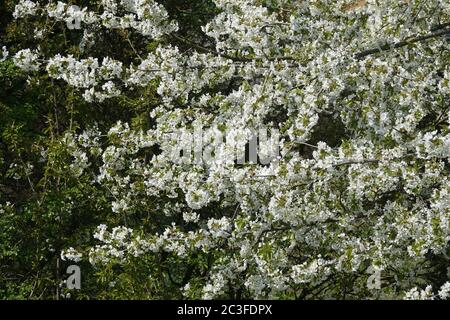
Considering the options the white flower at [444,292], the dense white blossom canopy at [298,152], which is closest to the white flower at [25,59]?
the dense white blossom canopy at [298,152]

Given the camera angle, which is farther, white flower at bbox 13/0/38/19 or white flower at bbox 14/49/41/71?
white flower at bbox 13/0/38/19

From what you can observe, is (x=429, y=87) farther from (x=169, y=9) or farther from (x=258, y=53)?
(x=169, y=9)

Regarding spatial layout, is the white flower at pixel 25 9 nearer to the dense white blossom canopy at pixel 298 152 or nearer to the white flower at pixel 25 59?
the dense white blossom canopy at pixel 298 152

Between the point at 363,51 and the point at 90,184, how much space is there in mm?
2203

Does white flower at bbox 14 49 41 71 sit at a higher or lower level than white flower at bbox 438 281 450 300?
higher

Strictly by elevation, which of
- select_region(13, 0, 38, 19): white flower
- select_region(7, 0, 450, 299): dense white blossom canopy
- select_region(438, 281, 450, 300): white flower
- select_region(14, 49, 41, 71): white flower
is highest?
select_region(13, 0, 38, 19): white flower

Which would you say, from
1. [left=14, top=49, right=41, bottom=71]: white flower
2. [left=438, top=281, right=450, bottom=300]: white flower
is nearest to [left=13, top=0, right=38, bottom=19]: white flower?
[left=14, top=49, right=41, bottom=71]: white flower

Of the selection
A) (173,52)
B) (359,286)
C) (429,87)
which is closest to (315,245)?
(359,286)

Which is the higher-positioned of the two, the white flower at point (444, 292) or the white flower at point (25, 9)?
the white flower at point (25, 9)

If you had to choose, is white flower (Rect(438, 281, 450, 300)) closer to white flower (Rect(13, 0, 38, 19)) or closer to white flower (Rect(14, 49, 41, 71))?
white flower (Rect(14, 49, 41, 71))

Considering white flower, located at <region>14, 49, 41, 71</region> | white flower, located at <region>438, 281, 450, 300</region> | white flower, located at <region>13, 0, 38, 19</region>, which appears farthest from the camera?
white flower, located at <region>13, 0, 38, 19</region>

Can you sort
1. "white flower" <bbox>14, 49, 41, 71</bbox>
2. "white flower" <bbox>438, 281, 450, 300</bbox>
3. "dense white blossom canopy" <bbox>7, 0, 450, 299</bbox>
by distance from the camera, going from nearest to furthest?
"white flower" <bbox>438, 281, 450, 300</bbox>, "dense white blossom canopy" <bbox>7, 0, 450, 299</bbox>, "white flower" <bbox>14, 49, 41, 71</bbox>

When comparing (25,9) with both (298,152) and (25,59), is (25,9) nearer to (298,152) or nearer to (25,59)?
(25,59)

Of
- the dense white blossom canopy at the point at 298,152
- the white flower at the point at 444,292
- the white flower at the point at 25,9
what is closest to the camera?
the white flower at the point at 444,292
